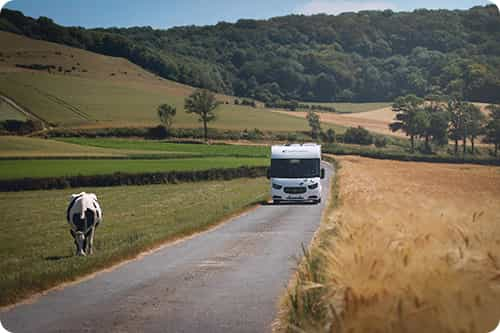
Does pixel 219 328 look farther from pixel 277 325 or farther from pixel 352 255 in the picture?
pixel 352 255

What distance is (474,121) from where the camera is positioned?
1515cm

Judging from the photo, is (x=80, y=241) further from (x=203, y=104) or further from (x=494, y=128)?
(x=203, y=104)

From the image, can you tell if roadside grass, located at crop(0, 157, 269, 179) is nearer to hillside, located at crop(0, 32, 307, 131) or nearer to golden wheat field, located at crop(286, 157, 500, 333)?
hillside, located at crop(0, 32, 307, 131)

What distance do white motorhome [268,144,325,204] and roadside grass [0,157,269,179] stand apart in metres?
21.2

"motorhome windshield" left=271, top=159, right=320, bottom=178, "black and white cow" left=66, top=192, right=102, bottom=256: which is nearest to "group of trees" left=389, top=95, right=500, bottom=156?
"black and white cow" left=66, top=192, right=102, bottom=256

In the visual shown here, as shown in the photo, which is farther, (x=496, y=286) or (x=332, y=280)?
(x=332, y=280)

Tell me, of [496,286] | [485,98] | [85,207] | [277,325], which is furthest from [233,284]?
[85,207]

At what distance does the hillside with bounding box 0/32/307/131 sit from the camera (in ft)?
113

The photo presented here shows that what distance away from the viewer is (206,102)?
58938 millimetres

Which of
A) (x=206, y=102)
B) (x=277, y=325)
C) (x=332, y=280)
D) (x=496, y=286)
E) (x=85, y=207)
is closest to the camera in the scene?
(x=496, y=286)

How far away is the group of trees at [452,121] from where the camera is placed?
1429 cm

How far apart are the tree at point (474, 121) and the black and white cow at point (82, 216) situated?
11.7m

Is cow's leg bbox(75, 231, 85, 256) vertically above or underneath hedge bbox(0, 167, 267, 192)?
above

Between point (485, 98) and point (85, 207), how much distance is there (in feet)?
42.3
